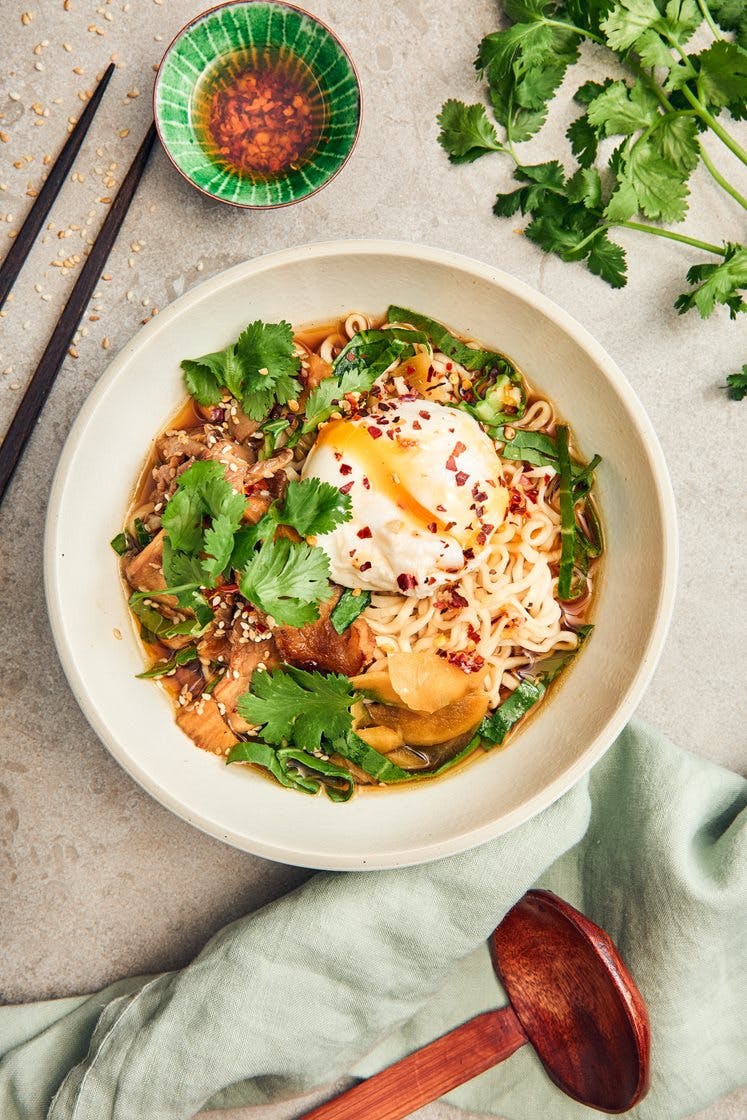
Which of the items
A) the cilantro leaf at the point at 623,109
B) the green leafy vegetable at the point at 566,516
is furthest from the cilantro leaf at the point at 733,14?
the green leafy vegetable at the point at 566,516

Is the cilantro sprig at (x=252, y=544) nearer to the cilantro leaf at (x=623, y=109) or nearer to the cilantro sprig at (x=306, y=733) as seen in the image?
the cilantro sprig at (x=306, y=733)

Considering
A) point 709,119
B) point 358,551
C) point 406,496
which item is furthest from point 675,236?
point 358,551

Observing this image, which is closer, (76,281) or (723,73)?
(723,73)

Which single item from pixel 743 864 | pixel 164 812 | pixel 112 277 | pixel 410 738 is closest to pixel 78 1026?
pixel 164 812

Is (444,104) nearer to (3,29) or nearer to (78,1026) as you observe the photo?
(3,29)

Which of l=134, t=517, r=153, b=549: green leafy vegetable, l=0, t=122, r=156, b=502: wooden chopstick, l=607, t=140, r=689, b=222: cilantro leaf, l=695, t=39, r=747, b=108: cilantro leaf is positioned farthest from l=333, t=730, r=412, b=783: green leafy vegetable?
l=695, t=39, r=747, b=108: cilantro leaf

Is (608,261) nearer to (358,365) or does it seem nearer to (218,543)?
(358,365)
